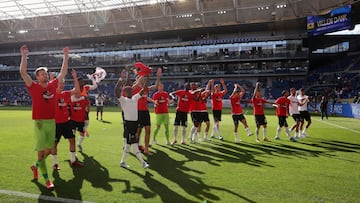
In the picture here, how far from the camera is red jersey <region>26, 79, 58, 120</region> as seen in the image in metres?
5.54

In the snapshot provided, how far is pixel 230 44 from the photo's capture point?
177 ft

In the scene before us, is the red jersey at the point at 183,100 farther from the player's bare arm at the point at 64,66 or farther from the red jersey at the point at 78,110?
the player's bare arm at the point at 64,66

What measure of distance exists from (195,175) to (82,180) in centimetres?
249

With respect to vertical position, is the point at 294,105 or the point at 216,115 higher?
the point at 294,105

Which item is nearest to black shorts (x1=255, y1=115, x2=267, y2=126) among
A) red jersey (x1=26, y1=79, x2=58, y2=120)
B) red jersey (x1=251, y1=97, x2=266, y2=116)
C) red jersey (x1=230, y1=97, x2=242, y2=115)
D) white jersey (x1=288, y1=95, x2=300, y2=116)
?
red jersey (x1=251, y1=97, x2=266, y2=116)

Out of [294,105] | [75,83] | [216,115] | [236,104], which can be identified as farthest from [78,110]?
[294,105]

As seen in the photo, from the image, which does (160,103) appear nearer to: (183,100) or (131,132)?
(183,100)

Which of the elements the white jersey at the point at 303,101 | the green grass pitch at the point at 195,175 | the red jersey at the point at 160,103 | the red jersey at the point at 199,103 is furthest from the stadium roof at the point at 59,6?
the green grass pitch at the point at 195,175

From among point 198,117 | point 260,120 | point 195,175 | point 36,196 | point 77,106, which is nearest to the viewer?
point 36,196

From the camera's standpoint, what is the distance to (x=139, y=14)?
4872 centimetres

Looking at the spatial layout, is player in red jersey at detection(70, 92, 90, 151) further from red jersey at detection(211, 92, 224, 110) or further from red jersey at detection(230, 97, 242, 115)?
red jersey at detection(230, 97, 242, 115)

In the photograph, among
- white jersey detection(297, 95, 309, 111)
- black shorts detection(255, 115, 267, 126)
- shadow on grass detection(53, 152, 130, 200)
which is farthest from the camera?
white jersey detection(297, 95, 309, 111)

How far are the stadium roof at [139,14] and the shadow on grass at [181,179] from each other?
3658 centimetres

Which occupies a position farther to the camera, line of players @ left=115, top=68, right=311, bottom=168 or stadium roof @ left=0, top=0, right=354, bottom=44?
stadium roof @ left=0, top=0, right=354, bottom=44
